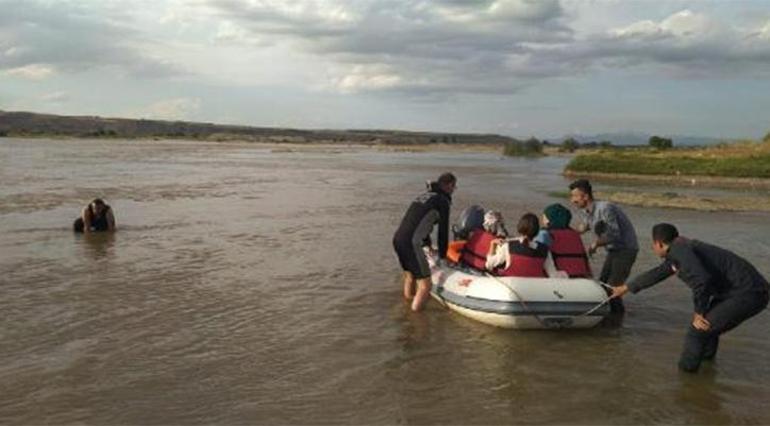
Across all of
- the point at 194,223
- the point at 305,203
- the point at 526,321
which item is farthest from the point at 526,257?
the point at 305,203

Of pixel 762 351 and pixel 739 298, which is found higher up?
pixel 739 298

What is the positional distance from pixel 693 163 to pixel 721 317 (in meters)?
38.5

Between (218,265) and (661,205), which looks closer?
(218,265)

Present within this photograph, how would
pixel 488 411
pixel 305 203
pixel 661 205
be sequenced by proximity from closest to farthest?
pixel 488 411 → pixel 305 203 → pixel 661 205

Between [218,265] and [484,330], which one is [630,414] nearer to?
[484,330]

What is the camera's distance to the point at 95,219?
17.0 meters

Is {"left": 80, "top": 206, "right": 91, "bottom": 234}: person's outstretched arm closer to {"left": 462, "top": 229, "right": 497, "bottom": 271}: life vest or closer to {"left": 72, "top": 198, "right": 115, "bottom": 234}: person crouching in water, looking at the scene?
{"left": 72, "top": 198, "right": 115, "bottom": 234}: person crouching in water

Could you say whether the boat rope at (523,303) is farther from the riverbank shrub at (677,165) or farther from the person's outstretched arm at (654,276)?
the riverbank shrub at (677,165)

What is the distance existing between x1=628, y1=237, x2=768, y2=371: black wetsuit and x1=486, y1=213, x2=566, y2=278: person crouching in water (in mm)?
2145

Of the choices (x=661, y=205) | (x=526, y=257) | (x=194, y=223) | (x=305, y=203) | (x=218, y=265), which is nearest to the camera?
(x=526, y=257)

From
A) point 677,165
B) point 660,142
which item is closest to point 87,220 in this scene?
point 677,165

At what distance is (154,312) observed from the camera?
1031cm

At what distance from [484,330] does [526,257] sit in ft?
3.49

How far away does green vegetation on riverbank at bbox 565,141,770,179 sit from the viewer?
133 ft
